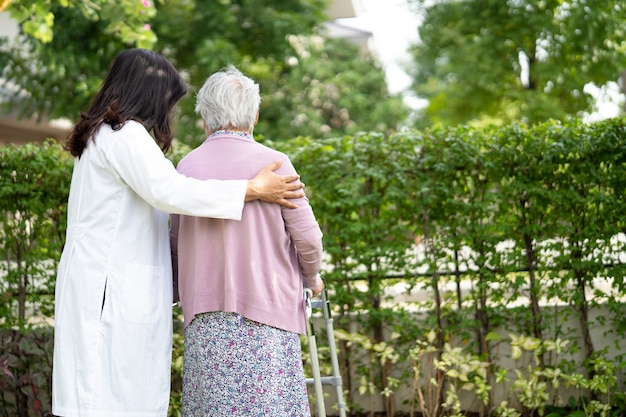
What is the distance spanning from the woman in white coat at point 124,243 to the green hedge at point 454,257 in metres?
1.87

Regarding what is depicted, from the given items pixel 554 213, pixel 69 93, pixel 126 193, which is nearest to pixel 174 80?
pixel 126 193

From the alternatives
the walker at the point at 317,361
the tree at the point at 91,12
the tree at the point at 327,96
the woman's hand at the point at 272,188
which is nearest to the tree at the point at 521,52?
the tree at the point at 327,96

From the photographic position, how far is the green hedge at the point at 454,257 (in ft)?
14.9

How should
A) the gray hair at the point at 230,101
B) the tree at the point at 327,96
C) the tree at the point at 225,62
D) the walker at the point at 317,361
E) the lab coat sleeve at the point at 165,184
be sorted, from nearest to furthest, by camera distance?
the lab coat sleeve at the point at 165,184 < the gray hair at the point at 230,101 < the walker at the point at 317,361 < the tree at the point at 225,62 < the tree at the point at 327,96

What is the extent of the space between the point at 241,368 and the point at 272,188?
2.16 feet

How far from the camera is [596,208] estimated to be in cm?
456

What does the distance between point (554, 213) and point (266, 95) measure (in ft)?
33.8

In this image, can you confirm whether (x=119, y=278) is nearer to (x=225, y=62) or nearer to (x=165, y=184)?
(x=165, y=184)

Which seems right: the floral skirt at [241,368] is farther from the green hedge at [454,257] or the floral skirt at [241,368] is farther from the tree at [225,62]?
the tree at [225,62]

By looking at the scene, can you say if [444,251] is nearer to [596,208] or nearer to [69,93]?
[596,208]

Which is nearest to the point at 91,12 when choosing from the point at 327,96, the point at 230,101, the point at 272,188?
the point at 230,101

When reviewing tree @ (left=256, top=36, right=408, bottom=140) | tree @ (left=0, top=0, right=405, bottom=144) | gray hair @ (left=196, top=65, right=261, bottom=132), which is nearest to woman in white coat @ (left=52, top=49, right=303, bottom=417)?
gray hair @ (left=196, top=65, right=261, bottom=132)

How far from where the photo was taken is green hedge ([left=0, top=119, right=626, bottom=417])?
4543mm

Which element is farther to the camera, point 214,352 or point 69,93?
point 69,93
